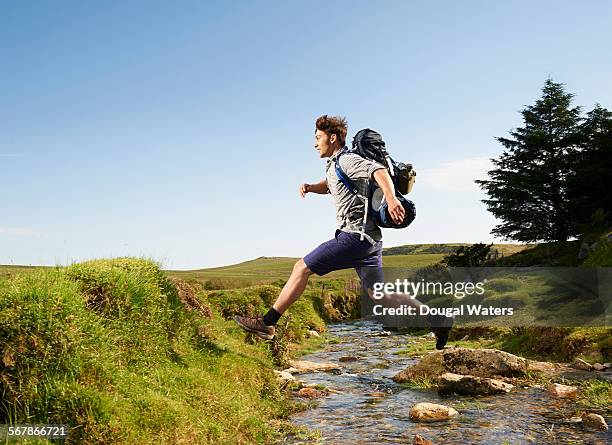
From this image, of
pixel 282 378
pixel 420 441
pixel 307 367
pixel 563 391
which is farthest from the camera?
pixel 307 367

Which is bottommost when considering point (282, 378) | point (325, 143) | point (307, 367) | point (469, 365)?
point (307, 367)

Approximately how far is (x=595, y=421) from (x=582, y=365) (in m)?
6.42

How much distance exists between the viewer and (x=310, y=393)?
505 inches

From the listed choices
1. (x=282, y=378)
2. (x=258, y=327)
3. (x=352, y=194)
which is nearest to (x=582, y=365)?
(x=282, y=378)

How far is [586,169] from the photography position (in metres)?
39.0

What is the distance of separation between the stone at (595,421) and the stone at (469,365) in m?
4.52

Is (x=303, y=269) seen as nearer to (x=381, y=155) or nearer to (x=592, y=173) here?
(x=381, y=155)

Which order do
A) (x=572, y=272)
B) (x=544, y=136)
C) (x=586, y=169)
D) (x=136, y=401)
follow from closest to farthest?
(x=136, y=401), (x=572, y=272), (x=586, y=169), (x=544, y=136)

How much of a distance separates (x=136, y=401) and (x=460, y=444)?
17.8 feet

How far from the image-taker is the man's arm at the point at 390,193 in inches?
241

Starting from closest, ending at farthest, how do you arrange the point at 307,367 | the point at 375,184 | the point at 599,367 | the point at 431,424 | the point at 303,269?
1. the point at 375,184
2. the point at 303,269
3. the point at 431,424
4. the point at 599,367
5. the point at 307,367

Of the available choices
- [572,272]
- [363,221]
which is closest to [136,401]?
[363,221]

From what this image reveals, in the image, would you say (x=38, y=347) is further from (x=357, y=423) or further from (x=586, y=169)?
(x=586, y=169)

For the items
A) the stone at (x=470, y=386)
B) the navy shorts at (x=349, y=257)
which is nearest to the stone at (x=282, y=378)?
the stone at (x=470, y=386)
